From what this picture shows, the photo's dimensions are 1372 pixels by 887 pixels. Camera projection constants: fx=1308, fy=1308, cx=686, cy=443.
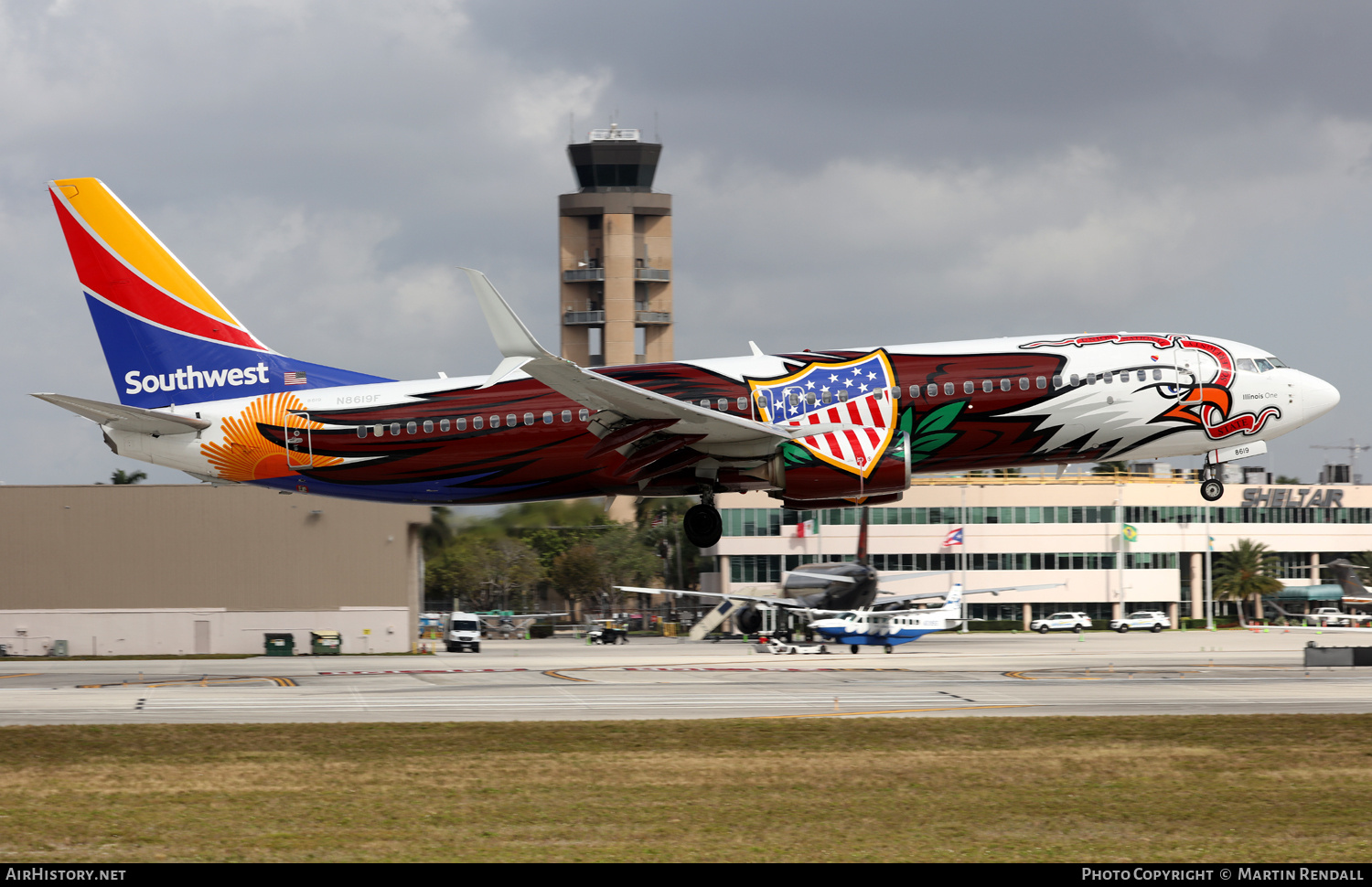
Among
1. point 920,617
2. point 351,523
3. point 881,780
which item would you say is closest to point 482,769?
point 881,780

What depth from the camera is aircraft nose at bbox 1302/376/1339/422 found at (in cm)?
3891

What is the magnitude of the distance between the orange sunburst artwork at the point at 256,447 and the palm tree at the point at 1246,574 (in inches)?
5153

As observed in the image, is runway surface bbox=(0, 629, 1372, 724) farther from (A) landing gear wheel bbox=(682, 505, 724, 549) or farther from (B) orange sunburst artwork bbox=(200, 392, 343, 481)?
(B) orange sunburst artwork bbox=(200, 392, 343, 481)

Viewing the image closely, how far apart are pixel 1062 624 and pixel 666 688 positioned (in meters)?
89.4

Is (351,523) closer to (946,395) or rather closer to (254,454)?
(254,454)

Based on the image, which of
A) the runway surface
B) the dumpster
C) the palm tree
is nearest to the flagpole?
the palm tree

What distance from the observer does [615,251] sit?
195 m

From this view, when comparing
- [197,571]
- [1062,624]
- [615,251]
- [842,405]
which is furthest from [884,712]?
[615,251]

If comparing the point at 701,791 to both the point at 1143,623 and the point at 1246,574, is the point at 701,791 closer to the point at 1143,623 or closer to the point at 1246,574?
the point at 1143,623

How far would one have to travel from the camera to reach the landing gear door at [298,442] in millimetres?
39406

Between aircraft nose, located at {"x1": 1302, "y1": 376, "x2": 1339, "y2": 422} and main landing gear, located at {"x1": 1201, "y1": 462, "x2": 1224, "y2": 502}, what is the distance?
3.02 meters

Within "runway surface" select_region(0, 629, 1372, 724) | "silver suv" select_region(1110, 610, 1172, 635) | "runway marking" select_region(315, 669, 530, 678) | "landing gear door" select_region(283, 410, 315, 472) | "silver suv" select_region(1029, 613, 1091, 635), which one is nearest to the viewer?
"runway surface" select_region(0, 629, 1372, 724)

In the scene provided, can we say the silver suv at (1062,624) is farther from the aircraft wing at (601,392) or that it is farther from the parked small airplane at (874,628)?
the aircraft wing at (601,392)
